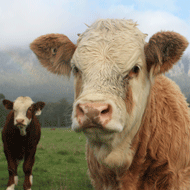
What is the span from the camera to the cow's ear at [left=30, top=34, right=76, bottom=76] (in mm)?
3402

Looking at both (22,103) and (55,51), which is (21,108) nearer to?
(22,103)

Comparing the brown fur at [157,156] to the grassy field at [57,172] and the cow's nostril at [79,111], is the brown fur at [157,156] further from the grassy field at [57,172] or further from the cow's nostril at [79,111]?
the grassy field at [57,172]

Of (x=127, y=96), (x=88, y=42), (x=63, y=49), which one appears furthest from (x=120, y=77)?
(x=63, y=49)

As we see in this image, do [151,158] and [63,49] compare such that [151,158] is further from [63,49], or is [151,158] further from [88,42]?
[63,49]

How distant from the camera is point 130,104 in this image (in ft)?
9.04

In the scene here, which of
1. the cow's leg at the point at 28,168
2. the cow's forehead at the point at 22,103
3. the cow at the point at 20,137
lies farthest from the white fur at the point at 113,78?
the cow's forehead at the point at 22,103

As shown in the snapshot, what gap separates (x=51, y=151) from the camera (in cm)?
1188

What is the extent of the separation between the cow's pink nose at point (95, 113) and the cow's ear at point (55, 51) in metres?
1.34

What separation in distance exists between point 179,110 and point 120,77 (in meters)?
1.21

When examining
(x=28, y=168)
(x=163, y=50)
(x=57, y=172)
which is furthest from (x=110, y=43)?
(x=57, y=172)

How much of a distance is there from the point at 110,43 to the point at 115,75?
1.39 ft

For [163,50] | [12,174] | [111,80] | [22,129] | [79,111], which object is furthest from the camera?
[22,129]

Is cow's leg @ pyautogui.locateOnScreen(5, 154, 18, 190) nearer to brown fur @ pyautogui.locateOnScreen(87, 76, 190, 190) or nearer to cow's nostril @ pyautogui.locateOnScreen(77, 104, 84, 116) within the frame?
brown fur @ pyautogui.locateOnScreen(87, 76, 190, 190)

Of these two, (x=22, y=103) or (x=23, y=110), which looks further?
(x=22, y=103)
